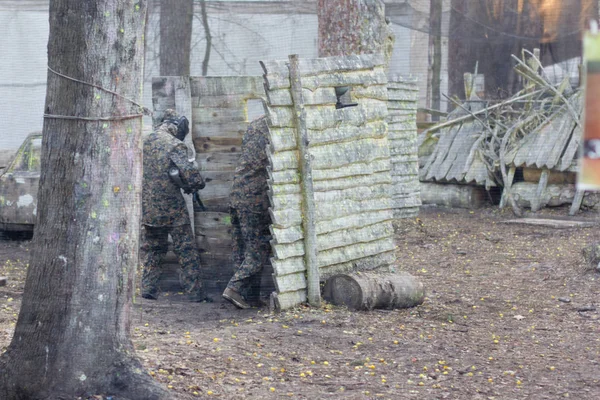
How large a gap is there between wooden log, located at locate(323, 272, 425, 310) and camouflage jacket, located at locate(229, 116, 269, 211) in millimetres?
889

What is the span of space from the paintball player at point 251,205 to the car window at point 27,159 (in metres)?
4.84

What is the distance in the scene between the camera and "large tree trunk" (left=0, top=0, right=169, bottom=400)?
3.78 metres

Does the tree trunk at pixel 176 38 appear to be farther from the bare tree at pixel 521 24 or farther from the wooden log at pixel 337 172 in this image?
the wooden log at pixel 337 172

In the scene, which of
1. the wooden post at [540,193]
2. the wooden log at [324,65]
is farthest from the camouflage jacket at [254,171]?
the wooden post at [540,193]

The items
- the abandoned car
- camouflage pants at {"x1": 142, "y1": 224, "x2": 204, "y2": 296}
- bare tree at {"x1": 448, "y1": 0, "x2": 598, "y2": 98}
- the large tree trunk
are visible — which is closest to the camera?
the large tree trunk

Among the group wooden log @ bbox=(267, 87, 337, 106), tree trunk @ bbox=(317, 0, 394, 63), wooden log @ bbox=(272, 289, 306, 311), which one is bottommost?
wooden log @ bbox=(272, 289, 306, 311)

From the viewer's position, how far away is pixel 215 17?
53.7 ft

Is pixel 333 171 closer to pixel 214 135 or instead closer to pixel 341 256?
pixel 341 256

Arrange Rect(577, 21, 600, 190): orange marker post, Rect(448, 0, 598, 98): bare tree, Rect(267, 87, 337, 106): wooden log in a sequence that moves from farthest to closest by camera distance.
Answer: Rect(448, 0, 598, 98): bare tree < Rect(267, 87, 337, 106): wooden log < Rect(577, 21, 600, 190): orange marker post

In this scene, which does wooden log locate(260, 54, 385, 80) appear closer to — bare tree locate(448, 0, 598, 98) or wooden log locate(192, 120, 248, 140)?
wooden log locate(192, 120, 248, 140)

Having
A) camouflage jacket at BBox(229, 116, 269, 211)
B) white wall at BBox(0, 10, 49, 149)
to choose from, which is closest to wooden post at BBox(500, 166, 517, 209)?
camouflage jacket at BBox(229, 116, 269, 211)

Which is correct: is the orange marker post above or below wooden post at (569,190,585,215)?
above

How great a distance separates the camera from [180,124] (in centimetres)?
689

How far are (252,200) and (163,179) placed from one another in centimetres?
88
